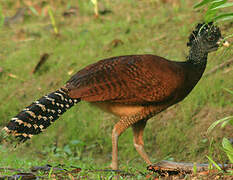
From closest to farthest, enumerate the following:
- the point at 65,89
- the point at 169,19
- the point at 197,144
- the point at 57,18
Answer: the point at 65,89 < the point at 197,144 < the point at 169,19 < the point at 57,18

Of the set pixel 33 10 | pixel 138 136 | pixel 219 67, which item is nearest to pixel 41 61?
pixel 33 10

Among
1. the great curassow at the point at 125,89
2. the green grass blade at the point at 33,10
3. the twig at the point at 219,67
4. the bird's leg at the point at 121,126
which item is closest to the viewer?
the great curassow at the point at 125,89

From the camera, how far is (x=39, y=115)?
3.80 meters

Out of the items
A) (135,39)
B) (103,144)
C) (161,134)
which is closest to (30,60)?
(135,39)

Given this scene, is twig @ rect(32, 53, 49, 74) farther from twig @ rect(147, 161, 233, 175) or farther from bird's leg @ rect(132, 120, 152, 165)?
twig @ rect(147, 161, 233, 175)

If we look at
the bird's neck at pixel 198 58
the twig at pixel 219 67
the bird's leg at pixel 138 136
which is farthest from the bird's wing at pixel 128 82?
the twig at pixel 219 67

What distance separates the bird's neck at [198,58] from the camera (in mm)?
4410

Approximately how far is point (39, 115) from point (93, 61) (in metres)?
3.20

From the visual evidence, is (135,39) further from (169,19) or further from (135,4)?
(135,4)

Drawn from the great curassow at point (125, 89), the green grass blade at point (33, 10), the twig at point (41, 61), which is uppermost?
the green grass blade at point (33, 10)

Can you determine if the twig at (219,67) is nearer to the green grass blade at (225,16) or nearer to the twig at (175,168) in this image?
the twig at (175,168)

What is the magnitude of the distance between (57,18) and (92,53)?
208 centimetres

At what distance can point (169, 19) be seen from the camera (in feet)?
25.5

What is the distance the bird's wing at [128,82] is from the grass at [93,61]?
0.39m
